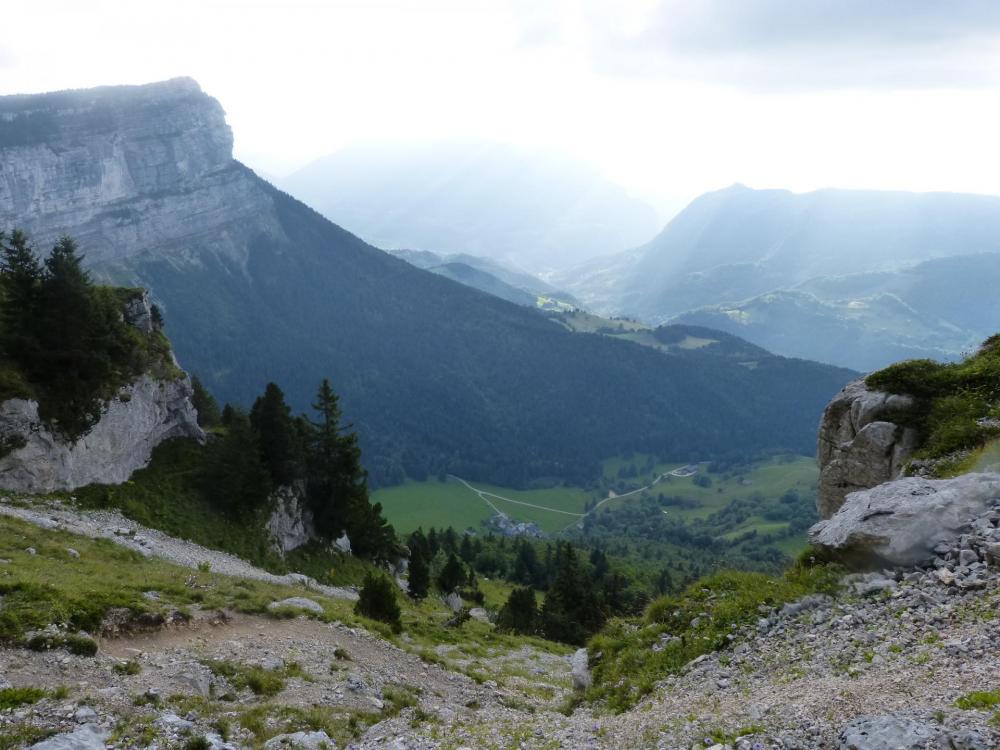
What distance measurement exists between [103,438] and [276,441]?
13.4 m

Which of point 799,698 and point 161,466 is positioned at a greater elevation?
point 799,698

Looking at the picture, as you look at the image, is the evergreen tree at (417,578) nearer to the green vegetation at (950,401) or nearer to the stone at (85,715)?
the green vegetation at (950,401)

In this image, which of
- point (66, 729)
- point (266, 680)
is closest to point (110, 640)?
point (266, 680)

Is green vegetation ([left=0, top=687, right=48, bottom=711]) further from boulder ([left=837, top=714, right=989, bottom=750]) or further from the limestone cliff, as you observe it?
the limestone cliff

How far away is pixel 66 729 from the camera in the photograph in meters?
12.7

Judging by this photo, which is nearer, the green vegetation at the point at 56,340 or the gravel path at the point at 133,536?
the gravel path at the point at 133,536

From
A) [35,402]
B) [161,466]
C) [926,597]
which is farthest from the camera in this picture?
[161,466]

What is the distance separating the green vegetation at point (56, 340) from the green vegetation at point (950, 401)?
4159 cm

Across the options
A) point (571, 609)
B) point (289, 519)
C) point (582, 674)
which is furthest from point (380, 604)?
point (571, 609)

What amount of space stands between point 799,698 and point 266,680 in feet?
44.3

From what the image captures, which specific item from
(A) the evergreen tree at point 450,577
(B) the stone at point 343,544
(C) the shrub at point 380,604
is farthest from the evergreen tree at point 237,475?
(A) the evergreen tree at point 450,577

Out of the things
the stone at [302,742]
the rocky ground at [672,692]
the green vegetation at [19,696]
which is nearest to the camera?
the rocky ground at [672,692]

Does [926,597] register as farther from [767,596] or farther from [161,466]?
[161,466]

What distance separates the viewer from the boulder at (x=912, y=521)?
1530 centimetres
